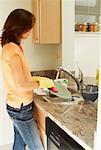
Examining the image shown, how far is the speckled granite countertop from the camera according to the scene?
3.69ft

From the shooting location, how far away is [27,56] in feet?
9.10

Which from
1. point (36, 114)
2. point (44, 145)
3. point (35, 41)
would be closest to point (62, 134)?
point (44, 145)

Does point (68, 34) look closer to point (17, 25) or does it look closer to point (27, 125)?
point (17, 25)

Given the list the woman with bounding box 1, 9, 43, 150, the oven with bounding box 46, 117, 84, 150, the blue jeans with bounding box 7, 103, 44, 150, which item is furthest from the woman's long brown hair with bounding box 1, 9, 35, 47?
the oven with bounding box 46, 117, 84, 150

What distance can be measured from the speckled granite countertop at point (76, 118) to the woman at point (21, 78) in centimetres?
14

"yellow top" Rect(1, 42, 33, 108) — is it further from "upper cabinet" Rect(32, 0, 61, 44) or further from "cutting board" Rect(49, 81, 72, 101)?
"upper cabinet" Rect(32, 0, 61, 44)

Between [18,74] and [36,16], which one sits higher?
[36,16]

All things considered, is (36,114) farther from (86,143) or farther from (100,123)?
(100,123)

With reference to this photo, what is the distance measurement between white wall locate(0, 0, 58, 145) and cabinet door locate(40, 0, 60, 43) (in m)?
0.32

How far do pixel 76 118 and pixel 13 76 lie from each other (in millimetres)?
503

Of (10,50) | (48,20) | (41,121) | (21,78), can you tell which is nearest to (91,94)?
(41,121)

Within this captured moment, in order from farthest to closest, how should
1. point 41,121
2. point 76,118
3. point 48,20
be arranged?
point 48,20 < point 41,121 < point 76,118

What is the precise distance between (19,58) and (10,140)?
157cm

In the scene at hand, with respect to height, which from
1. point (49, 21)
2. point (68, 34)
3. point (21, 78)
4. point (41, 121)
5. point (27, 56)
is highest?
point (49, 21)
